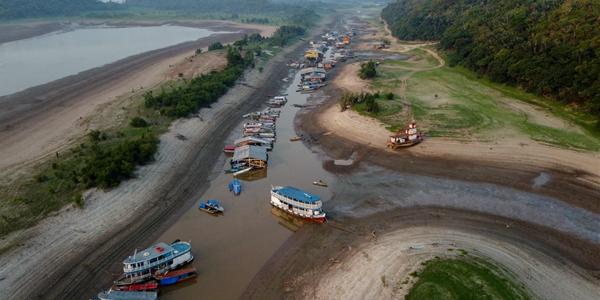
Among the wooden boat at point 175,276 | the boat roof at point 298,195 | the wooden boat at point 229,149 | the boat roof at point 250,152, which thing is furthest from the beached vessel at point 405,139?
the wooden boat at point 175,276

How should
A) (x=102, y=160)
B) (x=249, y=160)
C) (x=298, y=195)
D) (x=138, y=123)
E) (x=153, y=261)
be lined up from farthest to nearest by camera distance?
1. (x=138, y=123)
2. (x=249, y=160)
3. (x=102, y=160)
4. (x=298, y=195)
5. (x=153, y=261)

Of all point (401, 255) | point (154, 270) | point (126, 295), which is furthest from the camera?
point (401, 255)

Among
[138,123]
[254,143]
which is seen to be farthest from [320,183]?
[138,123]

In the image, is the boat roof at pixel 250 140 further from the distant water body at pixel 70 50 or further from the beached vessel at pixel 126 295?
the distant water body at pixel 70 50

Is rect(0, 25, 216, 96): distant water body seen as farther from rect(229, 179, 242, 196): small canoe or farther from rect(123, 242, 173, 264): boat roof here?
rect(123, 242, 173, 264): boat roof

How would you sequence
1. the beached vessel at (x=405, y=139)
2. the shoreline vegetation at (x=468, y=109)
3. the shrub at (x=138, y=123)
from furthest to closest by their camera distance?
the shrub at (x=138, y=123) → the shoreline vegetation at (x=468, y=109) → the beached vessel at (x=405, y=139)

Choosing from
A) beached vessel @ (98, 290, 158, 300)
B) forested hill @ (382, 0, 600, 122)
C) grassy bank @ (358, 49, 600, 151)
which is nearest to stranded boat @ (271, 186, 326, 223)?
beached vessel @ (98, 290, 158, 300)

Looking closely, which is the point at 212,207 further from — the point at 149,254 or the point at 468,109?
the point at 468,109
